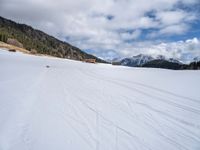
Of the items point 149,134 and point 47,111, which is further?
point 47,111

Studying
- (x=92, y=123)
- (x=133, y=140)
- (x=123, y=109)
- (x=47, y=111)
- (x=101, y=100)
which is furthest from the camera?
(x=101, y=100)

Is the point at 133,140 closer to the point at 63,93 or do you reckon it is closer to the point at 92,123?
the point at 92,123

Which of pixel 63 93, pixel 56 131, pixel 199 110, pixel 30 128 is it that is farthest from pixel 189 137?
pixel 63 93

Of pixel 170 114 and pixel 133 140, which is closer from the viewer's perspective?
pixel 133 140

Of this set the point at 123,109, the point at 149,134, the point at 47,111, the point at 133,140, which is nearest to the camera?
the point at 133,140

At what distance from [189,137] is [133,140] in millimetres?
1169

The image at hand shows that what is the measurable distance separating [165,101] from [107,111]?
95.5 inches

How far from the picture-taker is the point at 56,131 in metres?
4.45

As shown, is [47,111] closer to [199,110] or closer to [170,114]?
[170,114]

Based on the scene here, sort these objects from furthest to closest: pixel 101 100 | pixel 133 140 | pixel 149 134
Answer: pixel 101 100 → pixel 149 134 → pixel 133 140

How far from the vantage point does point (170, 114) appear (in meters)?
5.73

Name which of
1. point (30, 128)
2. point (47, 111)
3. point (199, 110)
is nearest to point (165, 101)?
point (199, 110)

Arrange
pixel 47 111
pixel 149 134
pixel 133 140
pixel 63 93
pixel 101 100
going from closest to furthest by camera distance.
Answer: pixel 133 140 < pixel 149 134 < pixel 47 111 < pixel 101 100 < pixel 63 93

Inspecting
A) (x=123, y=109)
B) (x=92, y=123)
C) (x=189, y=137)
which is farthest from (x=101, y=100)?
(x=189, y=137)
